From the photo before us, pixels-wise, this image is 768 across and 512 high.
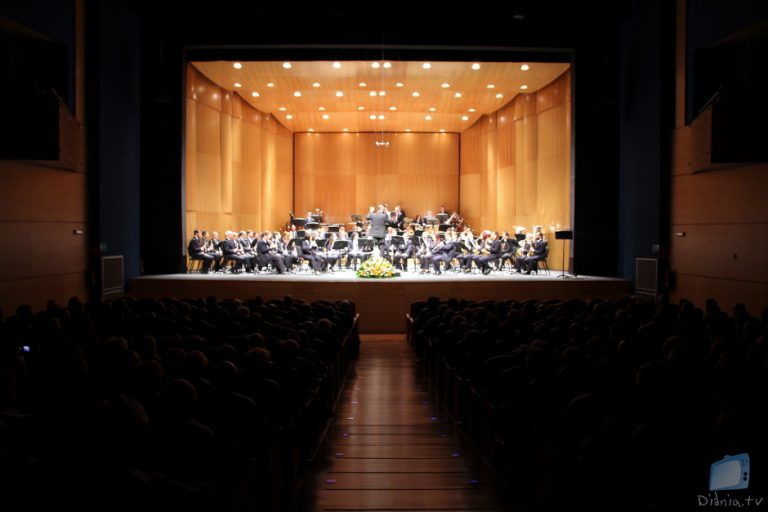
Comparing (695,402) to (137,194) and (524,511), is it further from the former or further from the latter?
(137,194)

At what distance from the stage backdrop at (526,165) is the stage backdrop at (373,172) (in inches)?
69.6

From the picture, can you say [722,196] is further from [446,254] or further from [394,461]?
[394,461]

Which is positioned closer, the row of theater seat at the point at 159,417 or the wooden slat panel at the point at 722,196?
the row of theater seat at the point at 159,417

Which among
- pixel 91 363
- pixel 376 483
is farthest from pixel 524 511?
pixel 91 363

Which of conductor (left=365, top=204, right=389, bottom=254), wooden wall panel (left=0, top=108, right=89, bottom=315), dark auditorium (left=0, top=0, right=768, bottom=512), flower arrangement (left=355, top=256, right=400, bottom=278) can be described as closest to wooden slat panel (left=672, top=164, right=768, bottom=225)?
dark auditorium (left=0, top=0, right=768, bottom=512)

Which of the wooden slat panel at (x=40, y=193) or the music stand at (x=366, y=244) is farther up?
the wooden slat panel at (x=40, y=193)

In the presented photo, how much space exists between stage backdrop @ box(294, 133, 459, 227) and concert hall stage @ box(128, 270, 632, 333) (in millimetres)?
13146

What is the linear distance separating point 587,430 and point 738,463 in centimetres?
78

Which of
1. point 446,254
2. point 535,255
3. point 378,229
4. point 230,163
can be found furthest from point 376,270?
point 230,163

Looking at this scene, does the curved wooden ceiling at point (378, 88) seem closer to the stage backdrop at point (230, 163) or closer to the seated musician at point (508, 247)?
the stage backdrop at point (230, 163)

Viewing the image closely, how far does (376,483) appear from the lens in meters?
4.06

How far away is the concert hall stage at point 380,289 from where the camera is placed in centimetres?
1224

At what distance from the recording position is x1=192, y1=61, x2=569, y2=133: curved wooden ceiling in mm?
15570

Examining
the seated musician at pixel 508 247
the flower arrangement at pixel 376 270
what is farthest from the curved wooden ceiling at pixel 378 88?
the flower arrangement at pixel 376 270
